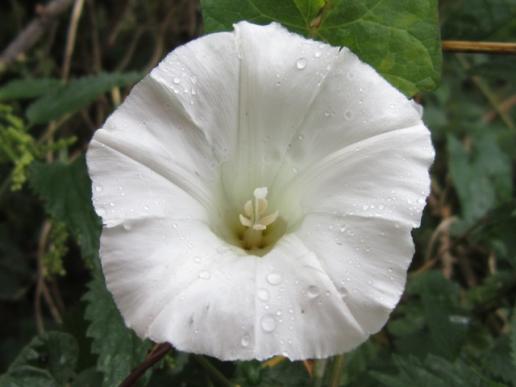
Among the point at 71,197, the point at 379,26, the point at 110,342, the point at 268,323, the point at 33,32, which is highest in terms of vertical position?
the point at 379,26

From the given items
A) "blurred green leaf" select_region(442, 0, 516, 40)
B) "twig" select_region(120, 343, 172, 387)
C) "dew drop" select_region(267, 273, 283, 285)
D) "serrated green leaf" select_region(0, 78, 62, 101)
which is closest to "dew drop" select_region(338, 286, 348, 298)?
Answer: "dew drop" select_region(267, 273, 283, 285)

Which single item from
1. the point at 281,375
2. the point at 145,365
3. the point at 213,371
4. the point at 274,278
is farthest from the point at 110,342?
the point at 274,278

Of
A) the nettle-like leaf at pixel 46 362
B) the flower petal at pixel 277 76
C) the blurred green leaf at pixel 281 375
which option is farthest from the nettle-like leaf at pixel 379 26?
the nettle-like leaf at pixel 46 362

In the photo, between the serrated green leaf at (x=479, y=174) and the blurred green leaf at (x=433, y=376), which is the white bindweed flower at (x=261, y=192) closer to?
the blurred green leaf at (x=433, y=376)

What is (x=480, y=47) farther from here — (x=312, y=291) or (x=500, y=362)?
(x=312, y=291)

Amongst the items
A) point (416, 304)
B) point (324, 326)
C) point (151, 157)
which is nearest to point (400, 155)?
point (324, 326)

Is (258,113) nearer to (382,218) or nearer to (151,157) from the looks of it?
(151,157)

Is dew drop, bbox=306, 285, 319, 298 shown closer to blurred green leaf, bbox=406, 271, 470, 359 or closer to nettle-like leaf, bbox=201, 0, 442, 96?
nettle-like leaf, bbox=201, 0, 442, 96
